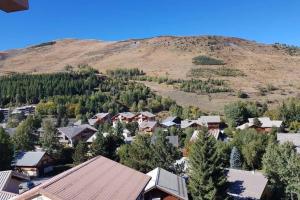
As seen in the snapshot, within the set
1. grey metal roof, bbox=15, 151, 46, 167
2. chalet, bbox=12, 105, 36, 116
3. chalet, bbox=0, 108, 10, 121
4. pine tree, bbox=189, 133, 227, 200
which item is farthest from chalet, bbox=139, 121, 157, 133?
pine tree, bbox=189, 133, 227, 200

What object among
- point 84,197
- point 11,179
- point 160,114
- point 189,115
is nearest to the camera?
point 84,197

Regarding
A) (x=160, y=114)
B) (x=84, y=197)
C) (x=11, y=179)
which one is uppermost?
(x=84, y=197)

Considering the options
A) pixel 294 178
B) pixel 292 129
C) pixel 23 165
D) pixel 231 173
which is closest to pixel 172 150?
pixel 231 173

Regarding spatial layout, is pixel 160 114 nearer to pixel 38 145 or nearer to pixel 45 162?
pixel 38 145

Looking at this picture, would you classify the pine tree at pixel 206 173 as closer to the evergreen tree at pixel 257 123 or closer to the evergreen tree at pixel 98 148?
the evergreen tree at pixel 98 148

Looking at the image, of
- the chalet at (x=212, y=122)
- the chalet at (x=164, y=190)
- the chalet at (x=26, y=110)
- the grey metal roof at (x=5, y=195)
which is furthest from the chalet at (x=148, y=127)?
the grey metal roof at (x=5, y=195)
